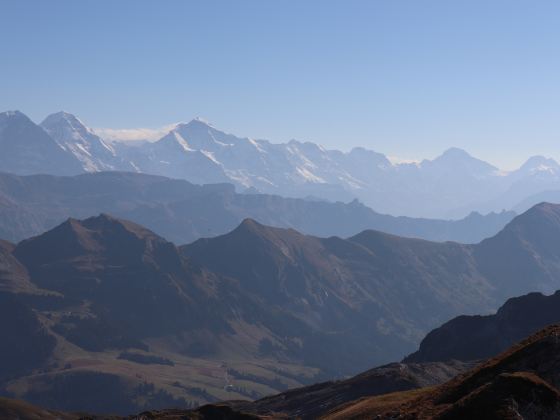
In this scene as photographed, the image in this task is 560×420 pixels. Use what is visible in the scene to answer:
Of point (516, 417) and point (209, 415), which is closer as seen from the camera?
point (516, 417)

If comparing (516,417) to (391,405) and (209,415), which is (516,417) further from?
(209,415)

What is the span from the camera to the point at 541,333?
237ft

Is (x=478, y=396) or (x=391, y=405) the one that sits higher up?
(x=478, y=396)

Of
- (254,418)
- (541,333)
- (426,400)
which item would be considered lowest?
(254,418)

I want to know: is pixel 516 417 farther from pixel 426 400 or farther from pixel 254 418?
pixel 254 418

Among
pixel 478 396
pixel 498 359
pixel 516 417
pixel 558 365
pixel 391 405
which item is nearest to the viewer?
pixel 516 417

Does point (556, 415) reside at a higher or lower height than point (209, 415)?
higher

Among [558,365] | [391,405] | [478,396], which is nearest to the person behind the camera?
[478,396]

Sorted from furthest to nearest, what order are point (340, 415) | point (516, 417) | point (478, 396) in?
1. point (340, 415)
2. point (478, 396)
3. point (516, 417)

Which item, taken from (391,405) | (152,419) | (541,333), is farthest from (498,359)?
(152,419)

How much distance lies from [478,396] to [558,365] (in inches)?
430

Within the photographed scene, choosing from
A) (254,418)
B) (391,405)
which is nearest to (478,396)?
(391,405)

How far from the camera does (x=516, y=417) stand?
54.9 metres

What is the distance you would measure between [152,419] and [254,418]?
17563mm
